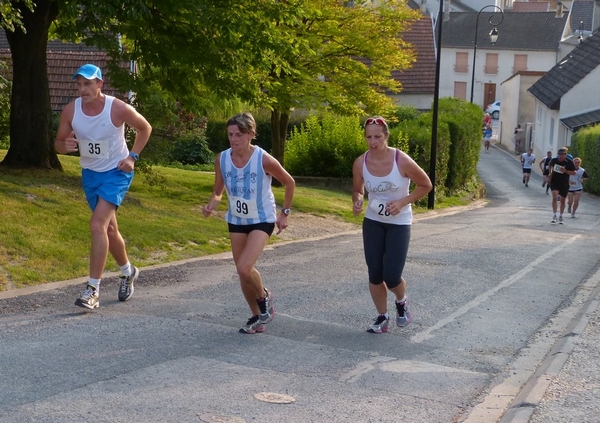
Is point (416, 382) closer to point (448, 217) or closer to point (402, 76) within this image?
point (448, 217)

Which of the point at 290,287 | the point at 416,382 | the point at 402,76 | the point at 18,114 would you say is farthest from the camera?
the point at 402,76

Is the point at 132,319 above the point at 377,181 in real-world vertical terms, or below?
below

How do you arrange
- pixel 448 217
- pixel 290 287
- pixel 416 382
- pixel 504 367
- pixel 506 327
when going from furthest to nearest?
1. pixel 448 217
2. pixel 290 287
3. pixel 506 327
4. pixel 504 367
5. pixel 416 382

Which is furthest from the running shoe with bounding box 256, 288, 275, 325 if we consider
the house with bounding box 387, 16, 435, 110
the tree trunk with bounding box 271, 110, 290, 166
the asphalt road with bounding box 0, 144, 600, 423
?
the house with bounding box 387, 16, 435, 110

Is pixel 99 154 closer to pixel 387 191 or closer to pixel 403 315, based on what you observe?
pixel 387 191

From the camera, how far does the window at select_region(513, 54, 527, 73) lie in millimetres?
85062

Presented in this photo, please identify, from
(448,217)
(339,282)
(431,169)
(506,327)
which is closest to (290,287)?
(339,282)

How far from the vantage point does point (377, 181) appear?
7.91 meters

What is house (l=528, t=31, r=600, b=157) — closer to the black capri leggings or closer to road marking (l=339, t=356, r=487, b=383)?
the black capri leggings

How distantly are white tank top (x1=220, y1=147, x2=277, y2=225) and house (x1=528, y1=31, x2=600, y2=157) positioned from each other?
139ft

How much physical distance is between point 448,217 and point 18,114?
42.7ft

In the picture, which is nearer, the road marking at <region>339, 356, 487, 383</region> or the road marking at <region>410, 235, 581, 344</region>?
the road marking at <region>339, 356, 487, 383</region>

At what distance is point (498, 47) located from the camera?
85.1 metres

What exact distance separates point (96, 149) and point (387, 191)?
2.43 meters
